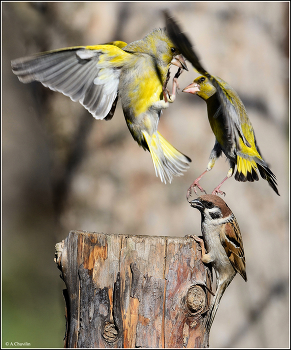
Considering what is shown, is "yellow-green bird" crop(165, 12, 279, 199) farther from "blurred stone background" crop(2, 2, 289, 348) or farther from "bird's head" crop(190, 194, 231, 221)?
"blurred stone background" crop(2, 2, 289, 348)

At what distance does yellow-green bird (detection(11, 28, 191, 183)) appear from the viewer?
3.41 metres

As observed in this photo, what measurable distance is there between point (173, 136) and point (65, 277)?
264cm

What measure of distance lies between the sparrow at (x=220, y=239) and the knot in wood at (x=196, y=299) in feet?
1.11

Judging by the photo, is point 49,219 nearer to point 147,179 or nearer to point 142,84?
point 147,179

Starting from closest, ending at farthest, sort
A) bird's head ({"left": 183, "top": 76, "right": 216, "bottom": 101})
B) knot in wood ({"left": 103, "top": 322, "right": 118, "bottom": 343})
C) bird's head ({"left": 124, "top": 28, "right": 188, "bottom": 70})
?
knot in wood ({"left": 103, "top": 322, "right": 118, "bottom": 343}), bird's head ({"left": 124, "top": 28, "right": 188, "bottom": 70}), bird's head ({"left": 183, "top": 76, "right": 216, "bottom": 101})

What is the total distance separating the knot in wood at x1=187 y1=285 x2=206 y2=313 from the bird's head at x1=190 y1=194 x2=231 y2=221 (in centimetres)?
65

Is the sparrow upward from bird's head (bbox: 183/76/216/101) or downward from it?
downward

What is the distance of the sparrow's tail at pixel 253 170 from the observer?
3.40m

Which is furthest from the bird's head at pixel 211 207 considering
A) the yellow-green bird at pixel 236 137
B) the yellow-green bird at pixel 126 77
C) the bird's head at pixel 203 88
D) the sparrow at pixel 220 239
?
the bird's head at pixel 203 88

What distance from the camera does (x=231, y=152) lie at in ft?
11.6

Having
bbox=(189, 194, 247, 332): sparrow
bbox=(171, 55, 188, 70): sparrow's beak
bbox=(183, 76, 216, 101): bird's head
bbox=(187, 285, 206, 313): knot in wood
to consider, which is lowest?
bbox=(187, 285, 206, 313): knot in wood

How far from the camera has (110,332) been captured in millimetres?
2627

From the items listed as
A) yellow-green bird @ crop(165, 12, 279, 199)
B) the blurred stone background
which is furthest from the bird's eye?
the blurred stone background

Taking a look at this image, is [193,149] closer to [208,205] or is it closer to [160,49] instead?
[160,49]
